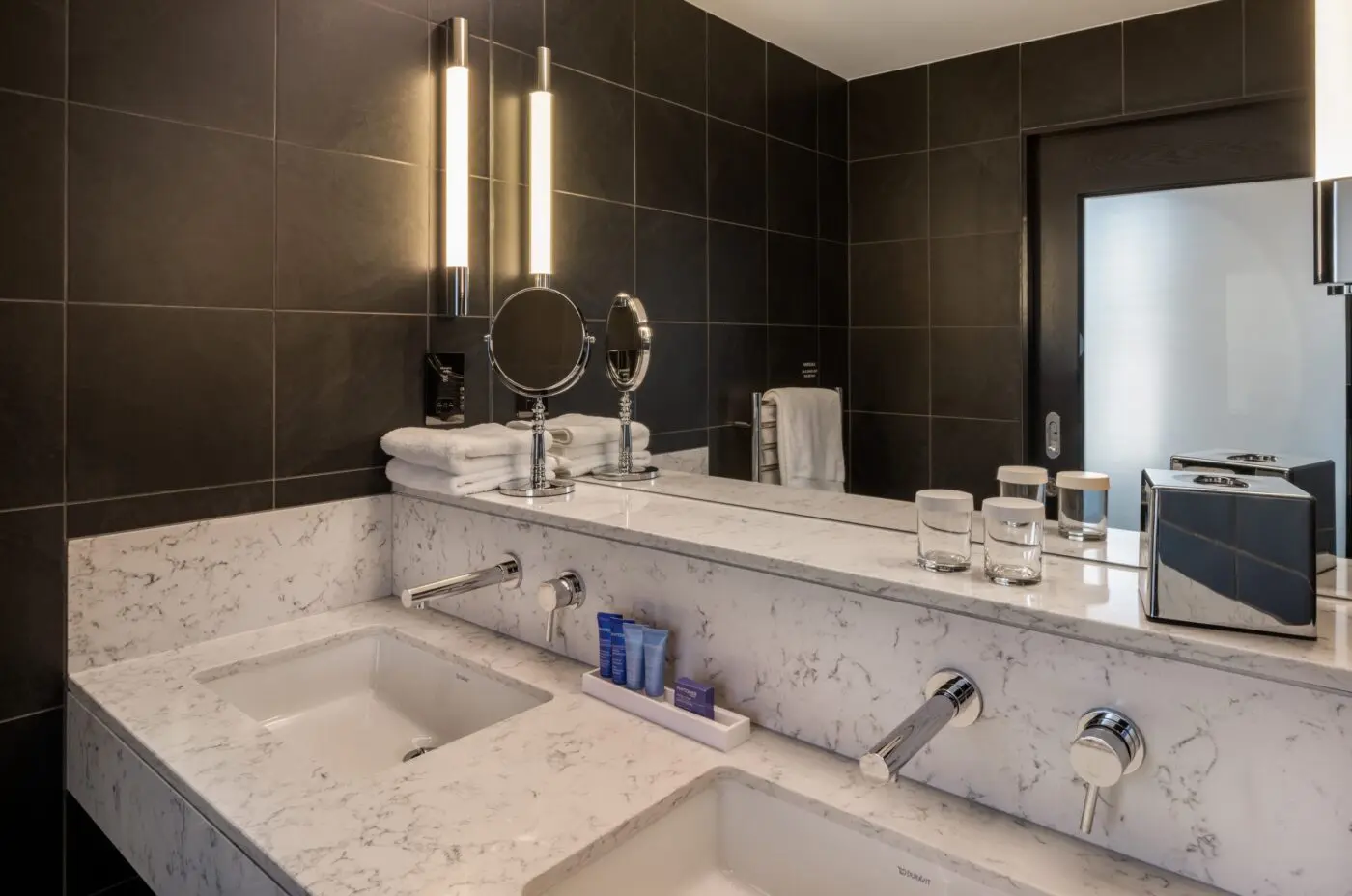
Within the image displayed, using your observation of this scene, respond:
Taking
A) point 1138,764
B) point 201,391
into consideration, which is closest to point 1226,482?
point 1138,764

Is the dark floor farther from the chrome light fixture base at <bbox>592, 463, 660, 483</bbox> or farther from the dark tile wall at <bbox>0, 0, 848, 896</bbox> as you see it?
the chrome light fixture base at <bbox>592, 463, 660, 483</bbox>

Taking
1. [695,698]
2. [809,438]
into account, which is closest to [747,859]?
[695,698]

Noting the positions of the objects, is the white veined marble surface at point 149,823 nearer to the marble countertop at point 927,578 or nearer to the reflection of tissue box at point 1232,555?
the marble countertop at point 927,578

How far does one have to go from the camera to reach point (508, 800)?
973 millimetres

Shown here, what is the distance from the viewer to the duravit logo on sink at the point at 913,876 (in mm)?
876

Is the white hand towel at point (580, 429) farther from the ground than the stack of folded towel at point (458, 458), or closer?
farther from the ground

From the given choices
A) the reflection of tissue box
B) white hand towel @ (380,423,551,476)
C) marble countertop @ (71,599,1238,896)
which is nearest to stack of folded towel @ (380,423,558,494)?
white hand towel @ (380,423,551,476)

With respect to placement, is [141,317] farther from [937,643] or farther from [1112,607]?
[1112,607]

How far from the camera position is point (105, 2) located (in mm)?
1336

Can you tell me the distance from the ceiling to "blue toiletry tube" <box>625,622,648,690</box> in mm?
812

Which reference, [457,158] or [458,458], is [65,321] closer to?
[458,458]

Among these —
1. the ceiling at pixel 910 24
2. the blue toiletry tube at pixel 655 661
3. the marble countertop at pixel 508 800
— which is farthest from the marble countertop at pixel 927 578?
the ceiling at pixel 910 24

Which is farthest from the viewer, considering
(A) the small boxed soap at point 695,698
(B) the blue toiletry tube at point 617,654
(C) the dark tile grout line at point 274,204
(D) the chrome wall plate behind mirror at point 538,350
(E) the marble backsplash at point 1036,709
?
(D) the chrome wall plate behind mirror at point 538,350

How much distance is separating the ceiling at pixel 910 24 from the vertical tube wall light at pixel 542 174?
626mm
